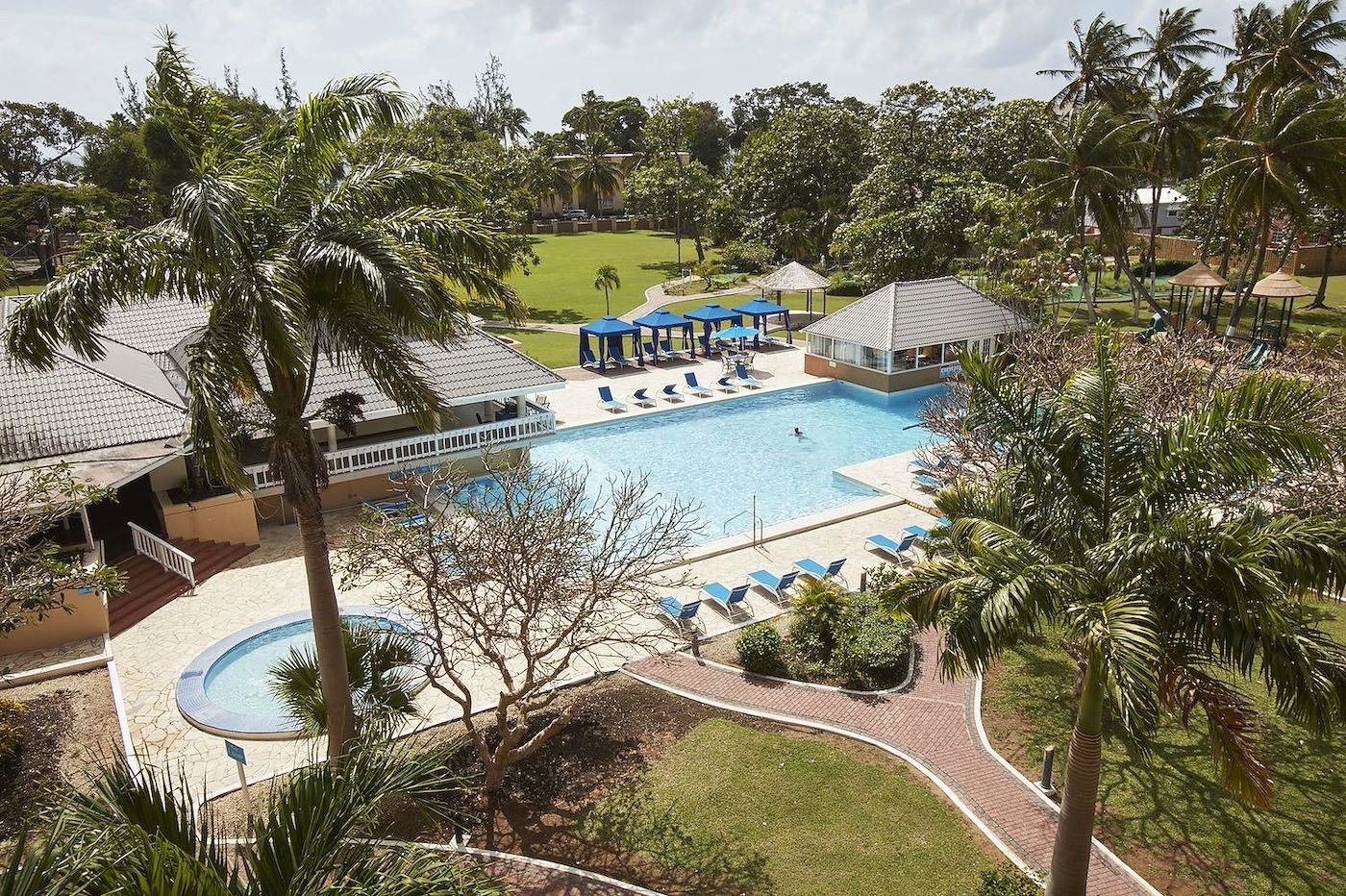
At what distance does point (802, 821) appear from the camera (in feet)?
39.3

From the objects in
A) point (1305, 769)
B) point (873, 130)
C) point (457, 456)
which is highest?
point (873, 130)

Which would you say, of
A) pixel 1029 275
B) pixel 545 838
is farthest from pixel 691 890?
pixel 1029 275

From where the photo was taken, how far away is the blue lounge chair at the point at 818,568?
1896 centimetres

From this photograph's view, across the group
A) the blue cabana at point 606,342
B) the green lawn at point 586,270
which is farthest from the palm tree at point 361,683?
the green lawn at point 586,270

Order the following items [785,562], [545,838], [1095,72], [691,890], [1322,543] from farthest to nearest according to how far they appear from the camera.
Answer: [1095,72] < [785,562] < [545,838] < [691,890] < [1322,543]

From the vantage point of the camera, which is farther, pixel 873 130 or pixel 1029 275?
pixel 873 130

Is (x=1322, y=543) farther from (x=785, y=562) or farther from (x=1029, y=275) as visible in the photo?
(x=1029, y=275)

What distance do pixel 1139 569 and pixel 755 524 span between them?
1441 cm

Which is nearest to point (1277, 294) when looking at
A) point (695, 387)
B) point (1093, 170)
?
point (1093, 170)

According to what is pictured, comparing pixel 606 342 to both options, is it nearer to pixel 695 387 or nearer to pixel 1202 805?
pixel 695 387

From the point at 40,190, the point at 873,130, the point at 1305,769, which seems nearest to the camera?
the point at 1305,769

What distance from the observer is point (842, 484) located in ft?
85.9

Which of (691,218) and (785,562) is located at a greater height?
(691,218)

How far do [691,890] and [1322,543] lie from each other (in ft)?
26.0
